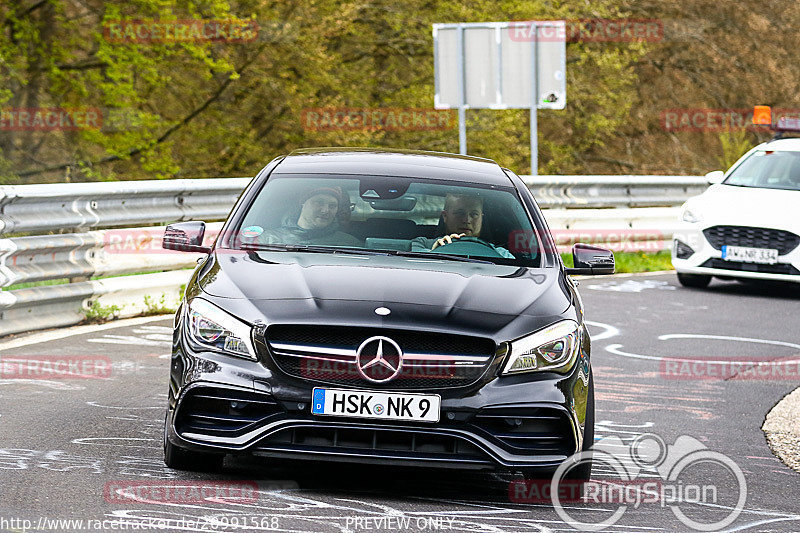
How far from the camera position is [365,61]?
96.3 ft

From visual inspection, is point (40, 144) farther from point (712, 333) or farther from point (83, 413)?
point (83, 413)

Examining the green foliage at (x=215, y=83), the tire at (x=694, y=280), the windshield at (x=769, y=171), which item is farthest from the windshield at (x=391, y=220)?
the green foliage at (x=215, y=83)

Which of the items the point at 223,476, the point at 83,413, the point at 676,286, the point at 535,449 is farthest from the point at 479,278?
the point at 676,286

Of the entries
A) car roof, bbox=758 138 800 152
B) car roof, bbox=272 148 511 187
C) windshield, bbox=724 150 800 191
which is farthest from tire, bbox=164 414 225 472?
car roof, bbox=758 138 800 152

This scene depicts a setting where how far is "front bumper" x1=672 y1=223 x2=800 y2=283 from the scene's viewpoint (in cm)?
1477

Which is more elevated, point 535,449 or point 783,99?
point 535,449

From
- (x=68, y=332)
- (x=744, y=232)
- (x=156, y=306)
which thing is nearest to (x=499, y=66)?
(x=744, y=232)

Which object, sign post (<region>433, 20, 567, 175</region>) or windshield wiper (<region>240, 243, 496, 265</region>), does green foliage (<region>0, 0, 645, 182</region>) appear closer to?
sign post (<region>433, 20, 567, 175</region>)

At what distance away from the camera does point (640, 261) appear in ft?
60.6

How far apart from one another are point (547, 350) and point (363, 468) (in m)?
1.16

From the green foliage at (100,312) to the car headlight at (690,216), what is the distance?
270 inches

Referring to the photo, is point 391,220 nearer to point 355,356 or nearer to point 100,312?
point 355,356

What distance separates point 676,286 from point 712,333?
3.81 meters

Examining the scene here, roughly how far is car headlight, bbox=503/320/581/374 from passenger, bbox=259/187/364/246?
126 cm
